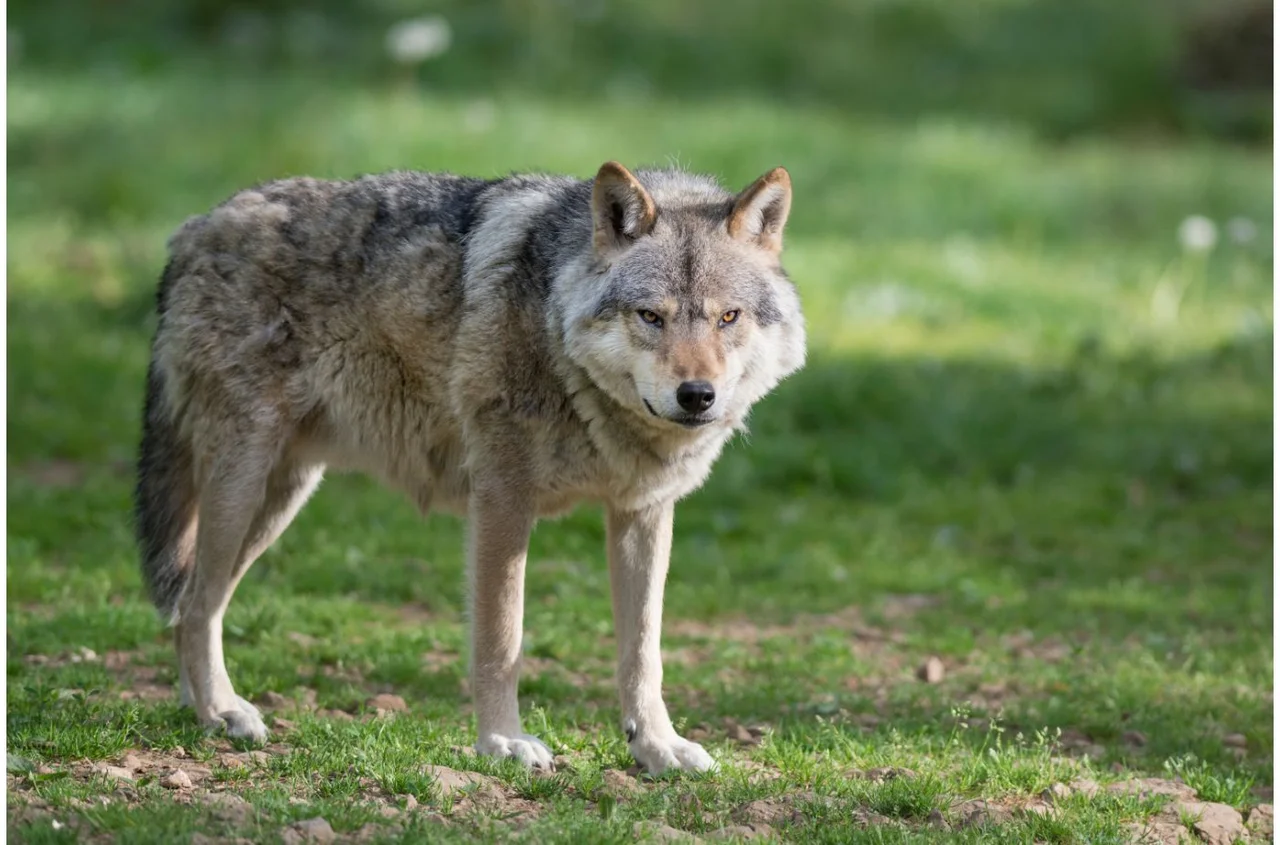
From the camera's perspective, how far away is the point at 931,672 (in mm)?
7223

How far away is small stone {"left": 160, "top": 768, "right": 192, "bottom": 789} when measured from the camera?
190 inches

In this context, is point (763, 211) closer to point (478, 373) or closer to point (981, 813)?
point (478, 373)

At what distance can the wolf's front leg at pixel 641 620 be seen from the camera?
17.9 ft

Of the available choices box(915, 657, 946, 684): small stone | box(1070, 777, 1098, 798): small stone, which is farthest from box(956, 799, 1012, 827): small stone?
box(915, 657, 946, 684): small stone

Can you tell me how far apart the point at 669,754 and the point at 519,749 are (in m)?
0.52

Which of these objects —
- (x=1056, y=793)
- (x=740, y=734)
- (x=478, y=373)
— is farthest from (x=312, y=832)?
(x=1056, y=793)

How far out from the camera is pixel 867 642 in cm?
786

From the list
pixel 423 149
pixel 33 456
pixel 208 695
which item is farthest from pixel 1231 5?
pixel 208 695

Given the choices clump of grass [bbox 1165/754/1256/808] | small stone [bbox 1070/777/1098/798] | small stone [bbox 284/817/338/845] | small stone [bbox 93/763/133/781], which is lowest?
clump of grass [bbox 1165/754/1256/808]

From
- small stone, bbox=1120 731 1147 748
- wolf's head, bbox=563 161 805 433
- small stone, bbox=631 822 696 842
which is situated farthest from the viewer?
A: small stone, bbox=1120 731 1147 748

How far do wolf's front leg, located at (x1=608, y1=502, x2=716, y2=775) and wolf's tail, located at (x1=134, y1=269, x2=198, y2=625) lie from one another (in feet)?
5.80

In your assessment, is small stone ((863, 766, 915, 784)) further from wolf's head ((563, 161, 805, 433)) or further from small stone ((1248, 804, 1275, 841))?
wolf's head ((563, 161, 805, 433))

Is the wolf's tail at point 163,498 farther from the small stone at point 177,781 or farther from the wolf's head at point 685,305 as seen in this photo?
the wolf's head at point 685,305

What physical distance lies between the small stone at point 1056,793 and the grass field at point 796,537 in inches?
2.5
